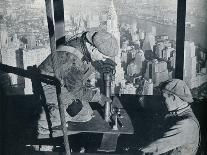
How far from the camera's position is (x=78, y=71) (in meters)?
3.53

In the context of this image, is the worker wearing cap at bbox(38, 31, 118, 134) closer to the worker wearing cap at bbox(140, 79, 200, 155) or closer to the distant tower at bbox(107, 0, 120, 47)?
the worker wearing cap at bbox(140, 79, 200, 155)

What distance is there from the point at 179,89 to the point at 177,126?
392mm

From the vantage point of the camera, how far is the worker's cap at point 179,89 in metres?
3.01

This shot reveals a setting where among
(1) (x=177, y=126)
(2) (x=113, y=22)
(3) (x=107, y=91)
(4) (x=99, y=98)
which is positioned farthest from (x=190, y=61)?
(1) (x=177, y=126)

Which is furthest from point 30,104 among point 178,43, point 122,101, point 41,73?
point 178,43

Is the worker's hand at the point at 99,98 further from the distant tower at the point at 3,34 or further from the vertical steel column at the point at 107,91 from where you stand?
the distant tower at the point at 3,34

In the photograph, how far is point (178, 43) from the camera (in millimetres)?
4613

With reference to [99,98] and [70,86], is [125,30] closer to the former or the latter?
[99,98]

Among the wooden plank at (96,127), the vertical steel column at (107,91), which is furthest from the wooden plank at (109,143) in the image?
the vertical steel column at (107,91)

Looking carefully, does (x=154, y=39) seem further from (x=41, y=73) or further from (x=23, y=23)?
(x=41, y=73)

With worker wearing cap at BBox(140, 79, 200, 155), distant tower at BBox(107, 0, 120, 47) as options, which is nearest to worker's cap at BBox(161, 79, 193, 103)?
worker wearing cap at BBox(140, 79, 200, 155)

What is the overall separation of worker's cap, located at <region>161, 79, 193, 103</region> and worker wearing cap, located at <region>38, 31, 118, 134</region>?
0.73 m

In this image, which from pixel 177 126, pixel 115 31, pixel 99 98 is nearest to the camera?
pixel 177 126

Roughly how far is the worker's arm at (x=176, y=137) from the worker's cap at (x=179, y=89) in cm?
25
